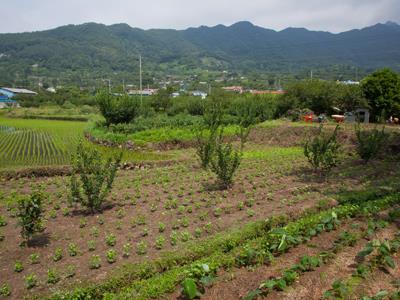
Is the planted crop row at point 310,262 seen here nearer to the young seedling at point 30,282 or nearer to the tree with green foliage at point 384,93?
the young seedling at point 30,282

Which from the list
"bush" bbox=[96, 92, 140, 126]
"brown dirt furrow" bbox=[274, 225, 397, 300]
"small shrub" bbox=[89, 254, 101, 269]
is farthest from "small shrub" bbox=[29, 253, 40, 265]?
"bush" bbox=[96, 92, 140, 126]

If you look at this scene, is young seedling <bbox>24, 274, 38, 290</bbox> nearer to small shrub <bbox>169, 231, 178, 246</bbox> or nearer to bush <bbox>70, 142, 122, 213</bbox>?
small shrub <bbox>169, 231, 178, 246</bbox>

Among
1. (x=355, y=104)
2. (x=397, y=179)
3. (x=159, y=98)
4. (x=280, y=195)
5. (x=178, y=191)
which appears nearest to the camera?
(x=280, y=195)

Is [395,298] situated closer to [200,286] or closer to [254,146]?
[200,286]

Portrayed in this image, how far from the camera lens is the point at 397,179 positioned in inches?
527

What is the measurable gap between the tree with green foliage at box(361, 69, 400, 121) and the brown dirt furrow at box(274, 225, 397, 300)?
29.4 metres

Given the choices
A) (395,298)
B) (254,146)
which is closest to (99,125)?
(254,146)

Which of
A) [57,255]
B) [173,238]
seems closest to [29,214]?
[57,255]

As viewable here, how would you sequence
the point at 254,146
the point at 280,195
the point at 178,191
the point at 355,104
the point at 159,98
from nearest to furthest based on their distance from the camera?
the point at 280,195 → the point at 178,191 → the point at 254,146 → the point at 355,104 → the point at 159,98

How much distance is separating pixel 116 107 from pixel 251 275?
95.9ft

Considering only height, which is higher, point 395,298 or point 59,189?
point 395,298

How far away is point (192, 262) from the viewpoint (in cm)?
724

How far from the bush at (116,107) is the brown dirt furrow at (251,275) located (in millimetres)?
28410

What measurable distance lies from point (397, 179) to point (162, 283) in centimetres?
1115
